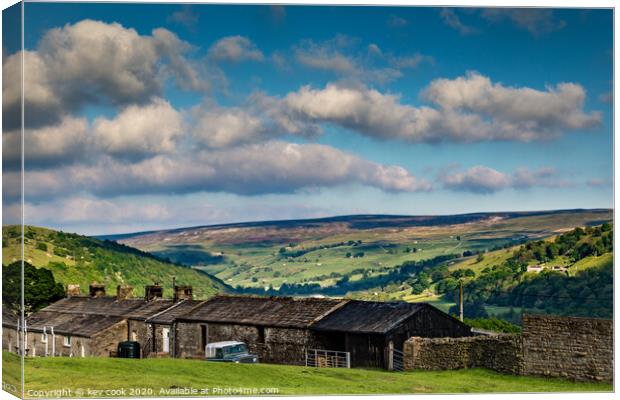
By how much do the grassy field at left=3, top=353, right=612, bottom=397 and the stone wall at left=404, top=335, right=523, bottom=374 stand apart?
1.55ft

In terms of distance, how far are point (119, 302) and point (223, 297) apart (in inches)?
267

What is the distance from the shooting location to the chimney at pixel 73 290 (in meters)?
49.0

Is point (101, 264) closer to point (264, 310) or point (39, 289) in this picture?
Result: point (39, 289)

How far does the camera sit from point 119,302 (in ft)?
151

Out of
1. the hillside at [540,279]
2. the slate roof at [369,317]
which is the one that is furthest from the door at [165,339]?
the hillside at [540,279]

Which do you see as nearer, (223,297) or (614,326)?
(614,326)

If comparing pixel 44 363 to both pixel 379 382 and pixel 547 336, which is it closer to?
pixel 379 382

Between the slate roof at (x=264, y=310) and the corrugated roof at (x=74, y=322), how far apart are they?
3.54 metres

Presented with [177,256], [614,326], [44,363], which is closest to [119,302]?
[177,256]

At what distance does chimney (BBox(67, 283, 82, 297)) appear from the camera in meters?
49.0

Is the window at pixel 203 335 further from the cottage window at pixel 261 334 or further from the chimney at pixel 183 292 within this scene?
the chimney at pixel 183 292

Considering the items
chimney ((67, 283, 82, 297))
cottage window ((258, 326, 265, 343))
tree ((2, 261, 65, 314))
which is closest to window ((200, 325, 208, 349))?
cottage window ((258, 326, 265, 343))

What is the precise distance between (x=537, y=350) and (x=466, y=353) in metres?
2.59

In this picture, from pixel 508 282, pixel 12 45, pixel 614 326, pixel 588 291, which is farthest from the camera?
pixel 508 282
